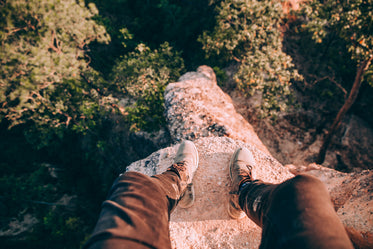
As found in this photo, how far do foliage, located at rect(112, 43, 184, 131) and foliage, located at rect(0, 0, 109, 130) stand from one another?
174 centimetres

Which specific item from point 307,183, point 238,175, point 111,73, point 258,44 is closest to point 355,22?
point 258,44

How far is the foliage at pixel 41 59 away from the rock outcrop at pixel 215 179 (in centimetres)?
419

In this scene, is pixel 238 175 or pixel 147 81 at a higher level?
pixel 238 175

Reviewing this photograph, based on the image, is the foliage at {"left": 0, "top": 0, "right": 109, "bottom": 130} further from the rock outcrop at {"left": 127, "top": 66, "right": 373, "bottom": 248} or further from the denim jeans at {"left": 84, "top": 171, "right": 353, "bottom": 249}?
the denim jeans at {"left": 84, "top": 171, "right": 353, "bottom": 249}

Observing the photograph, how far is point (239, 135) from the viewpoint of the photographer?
12.0ft

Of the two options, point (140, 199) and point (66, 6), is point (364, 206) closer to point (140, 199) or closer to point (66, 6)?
point (140, 199)

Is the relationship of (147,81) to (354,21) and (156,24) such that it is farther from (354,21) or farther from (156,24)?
(354,21)

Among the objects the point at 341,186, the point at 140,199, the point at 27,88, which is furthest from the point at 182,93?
the point at 27,88

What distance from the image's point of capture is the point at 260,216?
5.12 feet

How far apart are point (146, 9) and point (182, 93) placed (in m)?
5.67

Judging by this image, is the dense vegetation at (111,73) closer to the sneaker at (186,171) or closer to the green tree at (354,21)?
the green tree at (354,21)

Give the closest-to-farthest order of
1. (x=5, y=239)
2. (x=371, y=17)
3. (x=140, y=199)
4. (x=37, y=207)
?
(x=140, y=199) → (x=371, y=17) → (x=5, y=239) → (x=37, y=207)

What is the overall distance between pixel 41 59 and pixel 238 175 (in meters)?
6.35

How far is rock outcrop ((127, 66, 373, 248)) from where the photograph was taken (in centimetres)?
205
